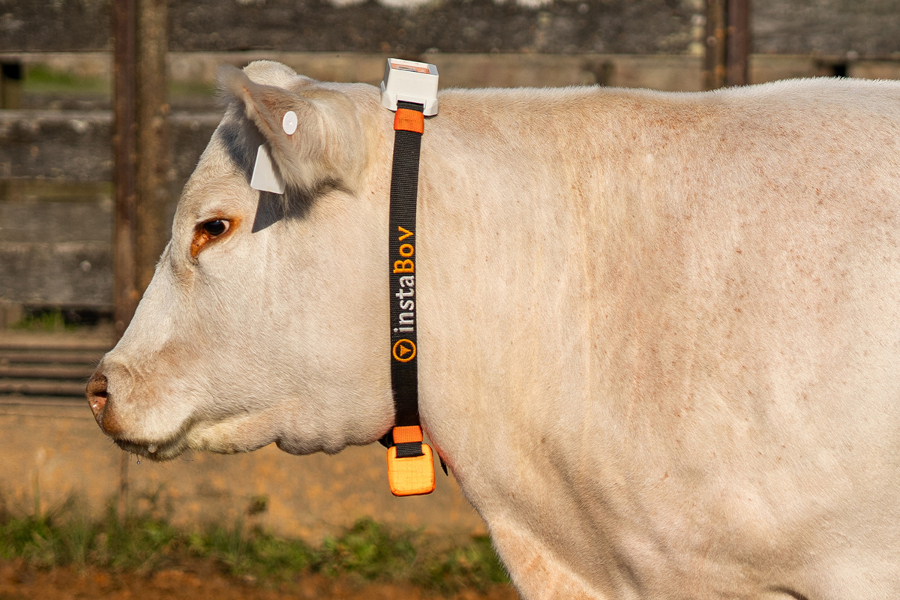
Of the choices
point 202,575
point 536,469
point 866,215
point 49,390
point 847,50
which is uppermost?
point 847,50

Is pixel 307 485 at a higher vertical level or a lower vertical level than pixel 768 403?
lower

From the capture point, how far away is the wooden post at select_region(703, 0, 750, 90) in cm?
389

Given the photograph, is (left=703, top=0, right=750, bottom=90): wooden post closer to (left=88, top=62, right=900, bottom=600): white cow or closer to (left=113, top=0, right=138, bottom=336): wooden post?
(left=88, top=62, right=900, bottom=600): white cow

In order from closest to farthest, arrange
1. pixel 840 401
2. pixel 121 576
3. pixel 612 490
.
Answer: pixel 840 401 < pixel 612 490 < pixel 121 576

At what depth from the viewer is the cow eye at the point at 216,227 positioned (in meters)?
1.81

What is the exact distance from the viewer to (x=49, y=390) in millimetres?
4273

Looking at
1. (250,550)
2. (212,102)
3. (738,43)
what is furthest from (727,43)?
(250,550)

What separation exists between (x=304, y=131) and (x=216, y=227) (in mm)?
390

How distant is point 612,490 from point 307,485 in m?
2.58

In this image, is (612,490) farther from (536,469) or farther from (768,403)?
(768,403)

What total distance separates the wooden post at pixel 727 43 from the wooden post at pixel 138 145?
2814 millimetres

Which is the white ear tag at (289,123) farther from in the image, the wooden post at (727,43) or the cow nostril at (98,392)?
the wooden post at (727,43)

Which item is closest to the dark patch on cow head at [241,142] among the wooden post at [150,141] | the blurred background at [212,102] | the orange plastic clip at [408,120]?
the orange plastic clip at [408,120]

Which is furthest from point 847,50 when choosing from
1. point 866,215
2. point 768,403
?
point 768,403
